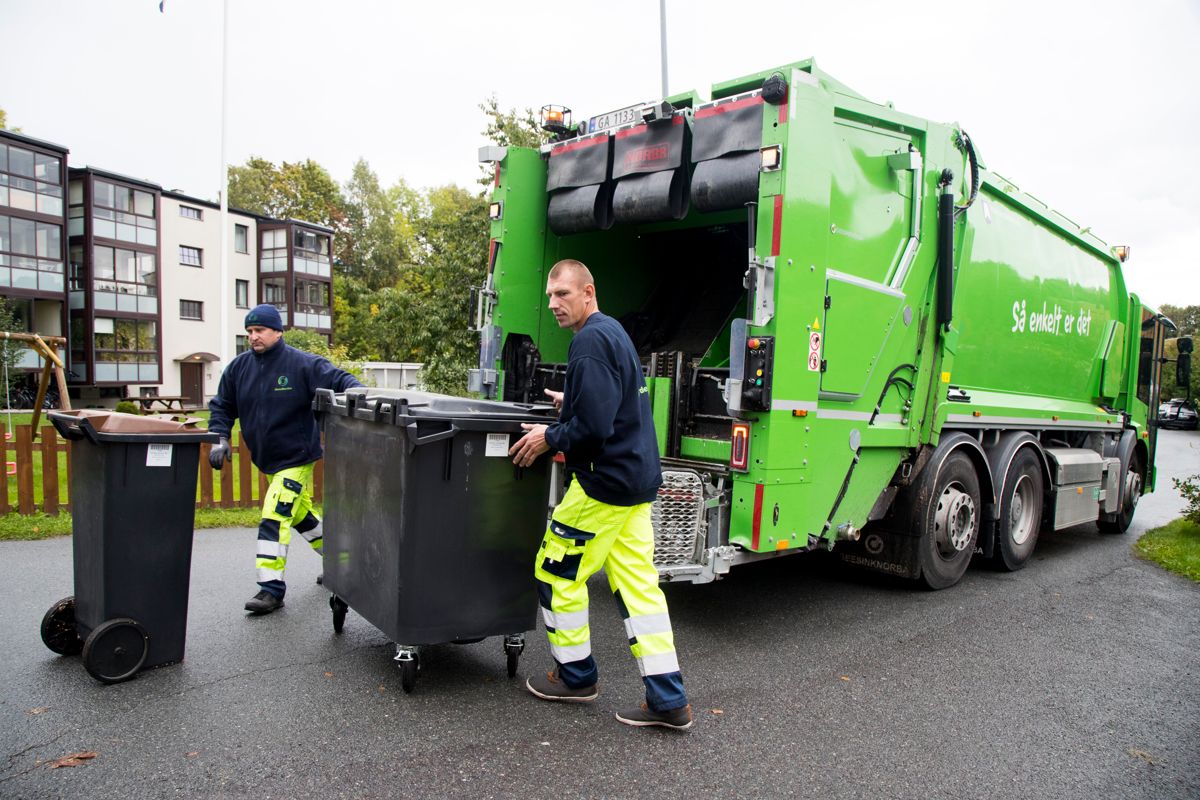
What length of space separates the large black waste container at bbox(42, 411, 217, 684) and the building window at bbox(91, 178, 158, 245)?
1195 inches

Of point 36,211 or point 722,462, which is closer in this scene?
point 722,462

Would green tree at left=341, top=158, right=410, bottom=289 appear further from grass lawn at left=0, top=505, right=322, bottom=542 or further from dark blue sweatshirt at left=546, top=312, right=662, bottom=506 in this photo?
dark blue sweatshirt at left=546, top=312, right=662, bottom=506

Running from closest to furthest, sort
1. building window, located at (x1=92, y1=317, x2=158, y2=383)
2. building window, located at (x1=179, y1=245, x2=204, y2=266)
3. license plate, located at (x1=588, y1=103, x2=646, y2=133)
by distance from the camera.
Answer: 1. license plate, located at (x1=588, y1=103, x2=646, y2=133)
2. building window, located at (x1=92, y1=317, x2=158, y2=383)
3. building window, located at (x1=179, y1=245, x2=204, y2=266)

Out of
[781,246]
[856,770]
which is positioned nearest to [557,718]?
[856,770]

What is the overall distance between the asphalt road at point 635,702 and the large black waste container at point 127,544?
14 centimetres

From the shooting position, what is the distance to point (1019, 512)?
6336mm

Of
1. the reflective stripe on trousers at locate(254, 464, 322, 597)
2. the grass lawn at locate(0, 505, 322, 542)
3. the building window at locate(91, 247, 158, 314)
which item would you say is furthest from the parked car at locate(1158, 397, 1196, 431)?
the building window at locate(91, 247, 158, 314)

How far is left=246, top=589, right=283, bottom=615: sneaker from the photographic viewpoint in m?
4.25

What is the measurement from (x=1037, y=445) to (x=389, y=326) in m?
9.39

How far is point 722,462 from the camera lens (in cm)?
431

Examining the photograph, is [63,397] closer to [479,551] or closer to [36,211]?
[479,551]

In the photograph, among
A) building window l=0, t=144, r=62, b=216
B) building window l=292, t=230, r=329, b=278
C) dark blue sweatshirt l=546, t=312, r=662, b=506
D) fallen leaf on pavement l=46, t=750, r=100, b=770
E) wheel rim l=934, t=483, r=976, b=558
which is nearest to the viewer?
fallen leaf on pavement l=46, t=750, r=100, b=770

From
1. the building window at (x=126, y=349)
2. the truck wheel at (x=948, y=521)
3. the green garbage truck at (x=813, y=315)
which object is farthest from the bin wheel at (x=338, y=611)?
the building window at (x=126, y=349)

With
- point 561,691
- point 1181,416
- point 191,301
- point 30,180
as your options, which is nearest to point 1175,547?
point 561,691
